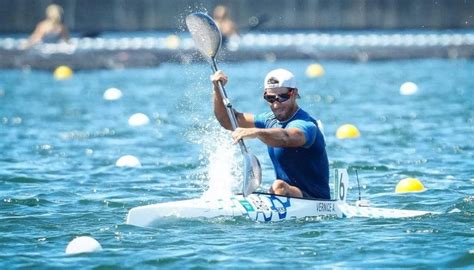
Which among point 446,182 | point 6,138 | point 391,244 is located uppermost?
point 6,138

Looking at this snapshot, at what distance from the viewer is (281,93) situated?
33.6ft

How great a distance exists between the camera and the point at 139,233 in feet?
32.2

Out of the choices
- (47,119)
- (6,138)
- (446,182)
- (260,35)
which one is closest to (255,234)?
(446,182)

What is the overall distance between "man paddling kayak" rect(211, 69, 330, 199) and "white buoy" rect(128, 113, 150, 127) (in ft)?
30.5

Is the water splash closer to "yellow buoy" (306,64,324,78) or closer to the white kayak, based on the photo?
the white kayak

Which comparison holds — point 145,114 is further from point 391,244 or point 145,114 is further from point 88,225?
point 391,244

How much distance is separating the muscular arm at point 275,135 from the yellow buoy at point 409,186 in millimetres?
2966

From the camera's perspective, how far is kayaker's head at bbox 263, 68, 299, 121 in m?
10.2

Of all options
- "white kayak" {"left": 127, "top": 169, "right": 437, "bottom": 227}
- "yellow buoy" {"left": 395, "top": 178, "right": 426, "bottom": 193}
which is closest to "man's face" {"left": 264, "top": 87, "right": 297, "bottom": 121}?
"white kayak" {"left": 127, "top": 169, "right": 437, "bottom": 227}

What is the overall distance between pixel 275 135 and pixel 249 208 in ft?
2.19

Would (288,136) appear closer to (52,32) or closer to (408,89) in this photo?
(408,89)

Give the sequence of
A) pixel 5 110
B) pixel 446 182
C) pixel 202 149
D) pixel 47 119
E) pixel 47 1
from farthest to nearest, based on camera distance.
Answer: pixel 47 1, pixel 5 110, pixel 47 119, pixel 202 149, pixel 446 182

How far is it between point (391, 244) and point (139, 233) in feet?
6.76

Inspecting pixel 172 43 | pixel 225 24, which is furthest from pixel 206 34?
pixel 225 24
